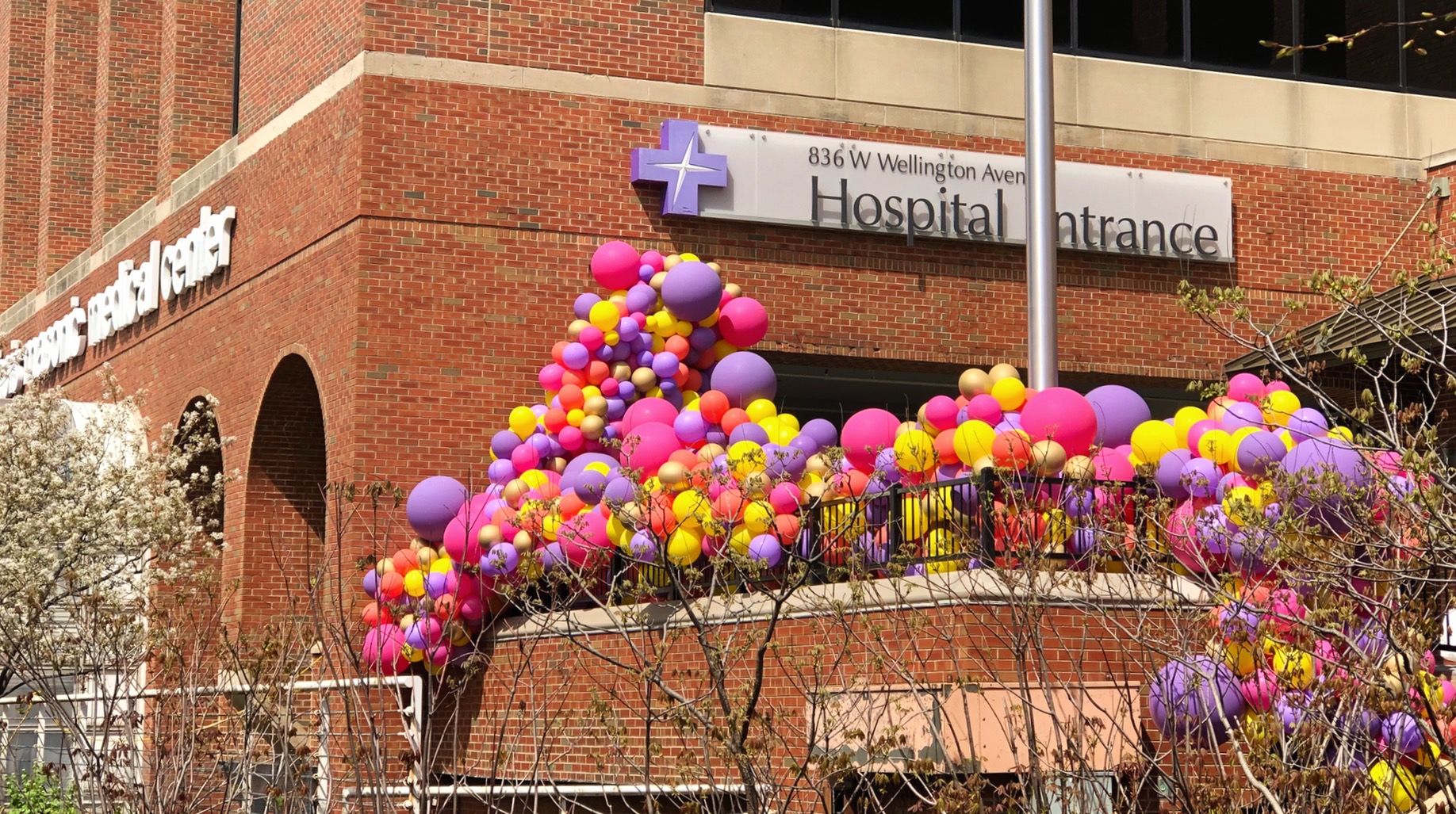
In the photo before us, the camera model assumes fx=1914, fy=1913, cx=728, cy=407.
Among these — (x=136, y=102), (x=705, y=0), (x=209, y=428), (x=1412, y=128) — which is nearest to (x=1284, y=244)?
(x=1412, y=128)

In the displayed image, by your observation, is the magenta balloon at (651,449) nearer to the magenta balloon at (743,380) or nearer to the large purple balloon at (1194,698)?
the magenta balloon at (743,380)

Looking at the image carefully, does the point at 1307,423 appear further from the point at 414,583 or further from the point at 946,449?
the point at 414,583

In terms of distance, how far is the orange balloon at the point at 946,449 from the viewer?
13.0 metres

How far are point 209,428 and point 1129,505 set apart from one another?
36.7ft

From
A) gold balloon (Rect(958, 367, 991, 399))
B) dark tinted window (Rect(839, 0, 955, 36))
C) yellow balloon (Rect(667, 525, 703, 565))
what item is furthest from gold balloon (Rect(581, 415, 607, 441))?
dark tinted window (Rect(839, 0, 955, 36))

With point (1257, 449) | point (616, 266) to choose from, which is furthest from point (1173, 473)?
point (616, 266)

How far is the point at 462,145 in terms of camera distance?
59.3 ft

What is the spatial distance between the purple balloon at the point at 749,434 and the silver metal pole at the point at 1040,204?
266 centimetres

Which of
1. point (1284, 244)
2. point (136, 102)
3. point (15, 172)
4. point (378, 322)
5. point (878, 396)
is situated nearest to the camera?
point (378, 322)

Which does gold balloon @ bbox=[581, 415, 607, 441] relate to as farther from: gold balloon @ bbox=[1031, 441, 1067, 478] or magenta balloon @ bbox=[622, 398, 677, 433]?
gold balloon @ bbox=[1031, 441, 1067, 478]

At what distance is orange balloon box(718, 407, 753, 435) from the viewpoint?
1480 cm

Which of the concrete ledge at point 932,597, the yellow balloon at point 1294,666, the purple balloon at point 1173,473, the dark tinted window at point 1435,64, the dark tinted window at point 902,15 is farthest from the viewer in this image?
the dark tinted window at point 1435,64

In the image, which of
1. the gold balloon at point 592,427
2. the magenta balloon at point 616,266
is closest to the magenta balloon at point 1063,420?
the gold balloon at point 592,427

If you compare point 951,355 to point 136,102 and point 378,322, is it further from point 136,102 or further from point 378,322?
point 136,102
